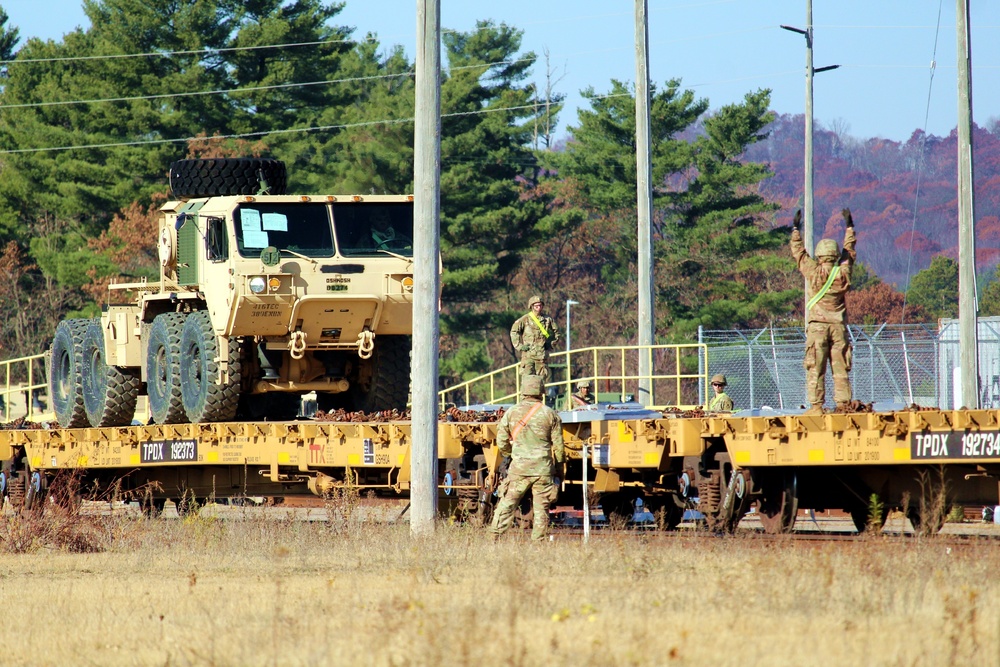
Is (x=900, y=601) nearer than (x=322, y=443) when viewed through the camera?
Yes

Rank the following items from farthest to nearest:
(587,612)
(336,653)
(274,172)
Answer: (274,172) → (587,612) → (336,653)

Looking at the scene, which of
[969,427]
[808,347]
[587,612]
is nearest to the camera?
[587,612]

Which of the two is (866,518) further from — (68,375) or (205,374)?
(68,375)

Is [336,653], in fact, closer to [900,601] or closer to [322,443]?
[900,601]

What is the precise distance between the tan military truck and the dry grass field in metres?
3.22

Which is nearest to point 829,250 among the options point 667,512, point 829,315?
point 829,315

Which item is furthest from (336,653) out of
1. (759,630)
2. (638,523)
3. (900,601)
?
(638,523)

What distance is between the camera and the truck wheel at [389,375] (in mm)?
17594

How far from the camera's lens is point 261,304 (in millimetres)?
16172

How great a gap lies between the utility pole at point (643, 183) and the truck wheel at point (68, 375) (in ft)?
27.2

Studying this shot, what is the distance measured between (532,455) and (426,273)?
2267mm

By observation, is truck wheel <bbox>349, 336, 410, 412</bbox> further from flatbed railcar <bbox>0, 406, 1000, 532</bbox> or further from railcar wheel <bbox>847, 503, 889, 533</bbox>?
railcar wheel <bbox>847, 503, 889, 533</bbox>

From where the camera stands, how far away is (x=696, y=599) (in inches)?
355

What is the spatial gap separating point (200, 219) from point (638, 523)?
5.95m
